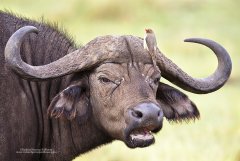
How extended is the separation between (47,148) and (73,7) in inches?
753

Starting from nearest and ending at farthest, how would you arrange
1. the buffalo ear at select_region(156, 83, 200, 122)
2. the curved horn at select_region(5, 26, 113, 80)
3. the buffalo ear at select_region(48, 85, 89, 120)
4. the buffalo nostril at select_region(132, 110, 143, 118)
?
the buffalo nostril at select_region(132, 110, 143, 118), the curved horn at select_region(5, 26, 113, 80), the buffalo ear at select_region(48, 85, 89, 120), the buffalo ear at select_region(156, 83, 200, 122)

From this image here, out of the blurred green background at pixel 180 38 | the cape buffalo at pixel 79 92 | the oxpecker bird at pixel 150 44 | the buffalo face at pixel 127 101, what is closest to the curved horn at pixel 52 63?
the cape buffalo at pixel 79 92

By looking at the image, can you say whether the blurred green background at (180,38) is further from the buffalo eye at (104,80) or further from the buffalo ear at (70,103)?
the buffalo eye at (104,80)

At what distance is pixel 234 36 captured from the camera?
2695 cm

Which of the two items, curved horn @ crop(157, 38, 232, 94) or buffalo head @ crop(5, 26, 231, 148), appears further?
curved horn @ crop(157, 38, 232, 94)

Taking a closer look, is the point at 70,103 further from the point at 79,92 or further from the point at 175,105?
the point at 175,105

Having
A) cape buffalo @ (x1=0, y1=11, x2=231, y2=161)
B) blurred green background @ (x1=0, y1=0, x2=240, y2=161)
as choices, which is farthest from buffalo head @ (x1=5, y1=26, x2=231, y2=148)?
blurred green background @ (x1=0, y1=0, x2=240, y2=161)

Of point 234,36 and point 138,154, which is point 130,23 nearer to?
point 234,36

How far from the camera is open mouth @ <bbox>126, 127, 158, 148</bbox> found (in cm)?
1051

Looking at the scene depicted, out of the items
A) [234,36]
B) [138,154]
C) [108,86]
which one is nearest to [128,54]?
[108,86]

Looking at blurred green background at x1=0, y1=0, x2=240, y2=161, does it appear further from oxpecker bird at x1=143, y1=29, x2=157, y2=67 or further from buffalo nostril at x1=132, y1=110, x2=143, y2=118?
buffalo nostril at x1=132, y1=110, x2=143, y2=118

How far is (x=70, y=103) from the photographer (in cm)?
1090

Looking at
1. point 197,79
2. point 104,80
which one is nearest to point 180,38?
point 197,79

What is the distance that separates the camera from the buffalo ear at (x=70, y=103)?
35.4 feet
